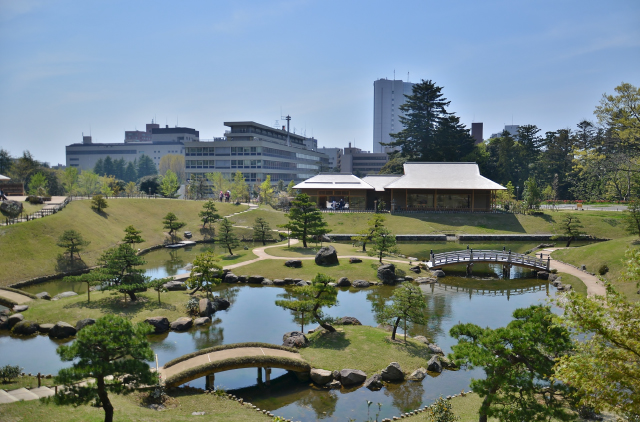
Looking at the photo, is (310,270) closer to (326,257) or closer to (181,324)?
(326,257)

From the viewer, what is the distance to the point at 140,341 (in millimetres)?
10180

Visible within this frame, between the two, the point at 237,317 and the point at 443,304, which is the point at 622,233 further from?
the point at 237,317

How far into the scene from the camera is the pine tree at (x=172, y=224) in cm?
4319

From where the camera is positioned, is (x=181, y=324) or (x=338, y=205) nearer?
(x=181, y=324)

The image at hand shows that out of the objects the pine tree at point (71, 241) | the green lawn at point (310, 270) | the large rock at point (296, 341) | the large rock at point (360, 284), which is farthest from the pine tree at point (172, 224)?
the large rock at point (296, 341)

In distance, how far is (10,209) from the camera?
34.6 metres

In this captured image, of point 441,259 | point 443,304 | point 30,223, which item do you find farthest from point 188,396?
point 30,223

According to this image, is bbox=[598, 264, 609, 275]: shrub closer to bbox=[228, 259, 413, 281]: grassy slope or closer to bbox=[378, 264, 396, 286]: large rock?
bbox=[228, 259, 413, 281]: grassy slope

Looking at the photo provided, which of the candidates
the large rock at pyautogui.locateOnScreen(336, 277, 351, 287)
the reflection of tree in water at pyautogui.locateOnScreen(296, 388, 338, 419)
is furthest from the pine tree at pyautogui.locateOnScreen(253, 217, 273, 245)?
the reflection of tree in water at pyautogui.locateOnScreen(296, 388, 338, 419)

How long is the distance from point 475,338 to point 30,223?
34226 millimetres

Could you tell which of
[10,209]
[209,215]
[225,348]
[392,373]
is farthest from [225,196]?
[392,373]

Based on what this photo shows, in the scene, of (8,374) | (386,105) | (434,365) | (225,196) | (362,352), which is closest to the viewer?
(8,374)

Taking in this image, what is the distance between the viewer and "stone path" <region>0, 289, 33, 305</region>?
22312mm

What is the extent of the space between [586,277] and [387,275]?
42.0 ft
